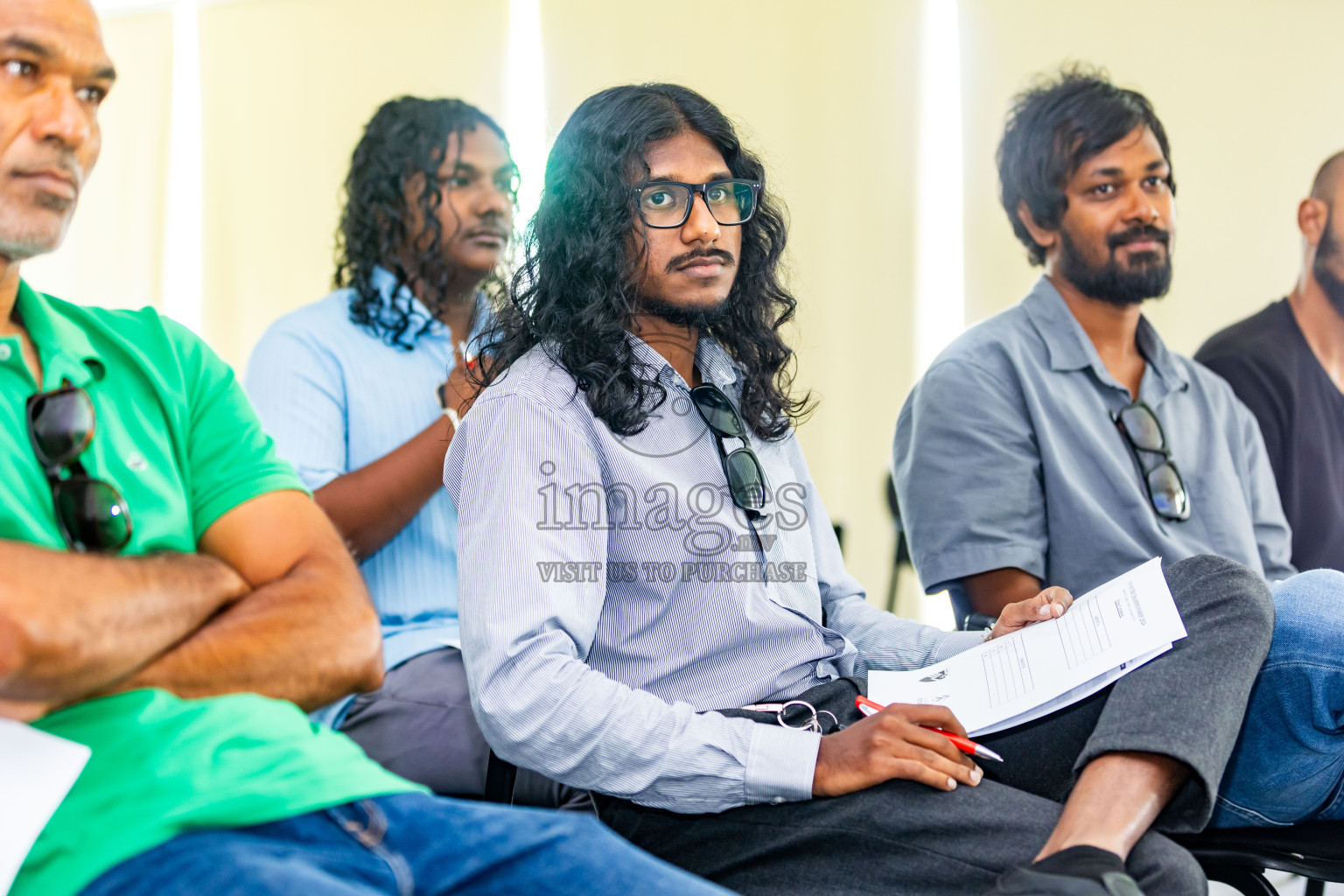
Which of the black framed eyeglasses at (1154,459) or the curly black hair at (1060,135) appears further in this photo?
the curly black hair at (1060,135)

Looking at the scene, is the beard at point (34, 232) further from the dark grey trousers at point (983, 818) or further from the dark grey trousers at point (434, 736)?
the dark grey trousers at point (983, 818)

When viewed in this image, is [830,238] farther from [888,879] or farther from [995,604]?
[888,879]

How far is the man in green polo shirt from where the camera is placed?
905 millimetres

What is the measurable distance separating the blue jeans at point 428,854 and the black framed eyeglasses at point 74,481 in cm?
35

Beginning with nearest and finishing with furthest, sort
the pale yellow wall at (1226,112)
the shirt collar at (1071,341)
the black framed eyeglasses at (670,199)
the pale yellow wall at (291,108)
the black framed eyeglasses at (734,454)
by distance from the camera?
the black framed eyeglasses at (734,454), the black framed eyeglasses at (670,199), the shirt collar at (1071,341), the pale yellow wall at (1226,112), the pale yellow wall at (291,108)

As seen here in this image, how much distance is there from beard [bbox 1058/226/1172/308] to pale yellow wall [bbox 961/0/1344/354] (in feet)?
4.94

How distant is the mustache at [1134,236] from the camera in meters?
2.45

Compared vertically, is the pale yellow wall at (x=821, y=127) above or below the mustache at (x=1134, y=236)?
above

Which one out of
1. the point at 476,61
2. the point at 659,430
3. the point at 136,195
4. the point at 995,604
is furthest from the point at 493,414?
the point at 136,195

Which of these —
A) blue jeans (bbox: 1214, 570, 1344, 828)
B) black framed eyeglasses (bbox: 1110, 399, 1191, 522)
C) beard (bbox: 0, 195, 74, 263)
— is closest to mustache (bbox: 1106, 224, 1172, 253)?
black framed eyeglasses (bbox: 1110, 399, 1191, 522)

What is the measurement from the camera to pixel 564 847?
0.95 m

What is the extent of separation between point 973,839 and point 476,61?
12.6 feet

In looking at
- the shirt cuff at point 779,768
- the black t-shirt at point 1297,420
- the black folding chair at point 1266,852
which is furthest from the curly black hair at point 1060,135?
the shirt cuff at point 779,768

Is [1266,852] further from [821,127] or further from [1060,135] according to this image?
[821,127]
